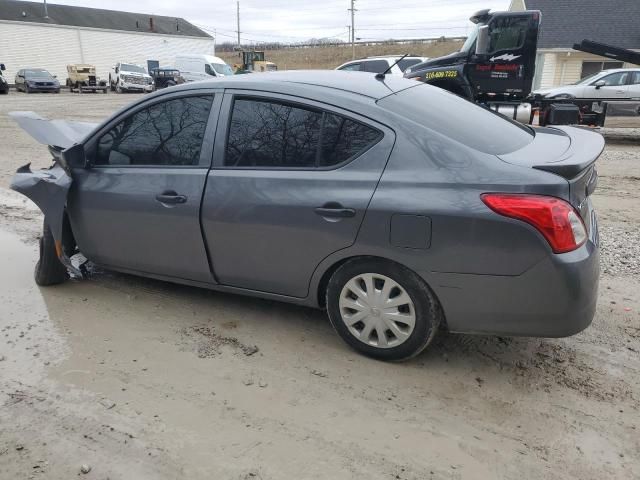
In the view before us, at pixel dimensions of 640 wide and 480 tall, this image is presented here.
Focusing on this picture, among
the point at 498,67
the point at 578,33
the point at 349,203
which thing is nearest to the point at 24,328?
the point at 349,203

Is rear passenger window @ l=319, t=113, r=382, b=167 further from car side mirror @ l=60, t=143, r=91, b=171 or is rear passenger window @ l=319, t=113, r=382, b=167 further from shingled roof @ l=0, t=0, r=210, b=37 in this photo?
shingled roof @ l=0, t=0, r=210, b=37

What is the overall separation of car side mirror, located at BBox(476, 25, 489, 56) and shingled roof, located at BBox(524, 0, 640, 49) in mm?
15576

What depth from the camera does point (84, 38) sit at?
46781mm

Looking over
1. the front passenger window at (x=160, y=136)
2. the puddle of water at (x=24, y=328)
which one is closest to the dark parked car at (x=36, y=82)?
the puddle of water at (x=24, y=328)


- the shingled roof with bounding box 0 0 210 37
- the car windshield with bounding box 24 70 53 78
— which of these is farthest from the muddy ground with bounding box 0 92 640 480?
the shingled roof with bounding box 0 0 210 37

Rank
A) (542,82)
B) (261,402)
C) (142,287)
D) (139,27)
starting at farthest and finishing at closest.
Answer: (139,27) < (542,82) < (142,287) < (261,402)

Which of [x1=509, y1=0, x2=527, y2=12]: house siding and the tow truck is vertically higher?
[x1=509, y1=0, x2=527, y2=12]: house siding

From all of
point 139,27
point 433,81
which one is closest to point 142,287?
point 433,81

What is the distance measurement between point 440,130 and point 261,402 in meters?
1.79

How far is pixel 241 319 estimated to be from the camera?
3822 millimetres

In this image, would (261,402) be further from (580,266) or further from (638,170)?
(638,170)

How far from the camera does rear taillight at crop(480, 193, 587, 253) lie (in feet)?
8.69

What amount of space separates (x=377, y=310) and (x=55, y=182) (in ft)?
8.31

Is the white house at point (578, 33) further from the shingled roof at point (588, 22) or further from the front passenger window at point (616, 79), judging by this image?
the front passenger window at point (616, 79)
